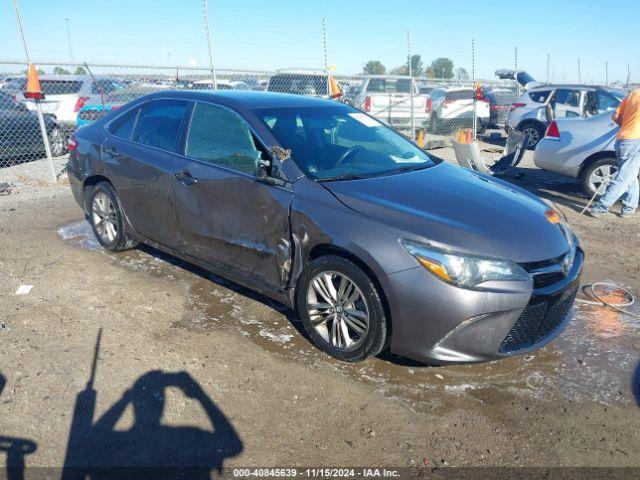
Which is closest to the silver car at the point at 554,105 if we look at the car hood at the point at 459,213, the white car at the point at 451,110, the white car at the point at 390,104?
the white car at the point at 451,110

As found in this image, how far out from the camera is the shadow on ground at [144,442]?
256cm

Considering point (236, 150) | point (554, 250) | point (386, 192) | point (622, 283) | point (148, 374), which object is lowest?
point (622, 283)

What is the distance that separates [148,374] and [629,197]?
6.46m

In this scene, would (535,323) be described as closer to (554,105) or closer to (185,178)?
(185,178)

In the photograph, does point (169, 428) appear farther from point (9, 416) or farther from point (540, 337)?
point (540, 337)

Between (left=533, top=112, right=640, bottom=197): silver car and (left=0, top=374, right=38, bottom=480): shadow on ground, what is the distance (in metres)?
7.38

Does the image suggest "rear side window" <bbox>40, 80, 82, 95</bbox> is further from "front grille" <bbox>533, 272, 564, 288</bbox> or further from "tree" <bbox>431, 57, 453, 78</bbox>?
"tree" <bbox>431, 57, 453, 78</bbox>

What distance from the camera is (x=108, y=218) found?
537 cm

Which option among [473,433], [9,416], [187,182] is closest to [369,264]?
[473,433]

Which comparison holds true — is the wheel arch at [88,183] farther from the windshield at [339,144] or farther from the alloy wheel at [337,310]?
the alloy wheel at [337,310]

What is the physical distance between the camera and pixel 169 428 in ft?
9.32

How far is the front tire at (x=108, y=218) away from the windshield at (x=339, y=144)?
1996 millimetres

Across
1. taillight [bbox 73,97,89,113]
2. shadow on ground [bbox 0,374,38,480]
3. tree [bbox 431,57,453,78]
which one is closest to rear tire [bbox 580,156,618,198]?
shadow on ground [bbox 0,374,38,480]

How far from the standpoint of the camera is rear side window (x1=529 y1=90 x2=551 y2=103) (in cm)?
1408
